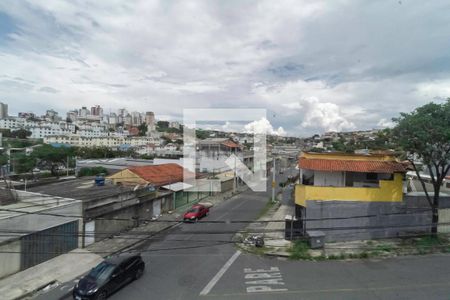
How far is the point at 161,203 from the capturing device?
2519cm

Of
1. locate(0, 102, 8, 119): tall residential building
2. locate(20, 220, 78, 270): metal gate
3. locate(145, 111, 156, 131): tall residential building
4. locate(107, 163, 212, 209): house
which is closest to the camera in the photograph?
locate(20, 220, 78, 270): metal gate

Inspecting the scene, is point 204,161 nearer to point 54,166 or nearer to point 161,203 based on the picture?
point 161,203

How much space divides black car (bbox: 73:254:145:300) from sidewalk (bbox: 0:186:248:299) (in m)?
1.35

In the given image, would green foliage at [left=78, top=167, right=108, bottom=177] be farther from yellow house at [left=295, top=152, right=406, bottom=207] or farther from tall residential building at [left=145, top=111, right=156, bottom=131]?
tall residential building at [left=145, top=111, right=156, bottom=131]

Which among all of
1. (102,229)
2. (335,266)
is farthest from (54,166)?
(335,266)

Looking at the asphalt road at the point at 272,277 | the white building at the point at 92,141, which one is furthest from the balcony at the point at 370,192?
the white building at the point at 92,141

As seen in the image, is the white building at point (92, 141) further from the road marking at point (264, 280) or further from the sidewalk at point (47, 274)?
the road marking at point (264, 280)

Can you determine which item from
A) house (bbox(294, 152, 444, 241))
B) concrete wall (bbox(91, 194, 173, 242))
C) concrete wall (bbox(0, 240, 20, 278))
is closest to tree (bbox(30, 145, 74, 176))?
concrete wall (bbox(91, 194, 173, 242))

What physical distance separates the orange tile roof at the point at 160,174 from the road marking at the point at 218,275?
39.6ft

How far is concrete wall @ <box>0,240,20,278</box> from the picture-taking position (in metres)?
12.7

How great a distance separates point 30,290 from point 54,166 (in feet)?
155

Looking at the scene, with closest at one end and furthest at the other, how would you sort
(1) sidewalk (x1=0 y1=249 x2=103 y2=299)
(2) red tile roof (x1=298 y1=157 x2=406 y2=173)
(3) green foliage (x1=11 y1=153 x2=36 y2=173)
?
(1) sidewalk (x1=0 y1=249 x2=103 y2=299) < (2) red tile roof (x1=298 y1=157 x2=406 y2=173) < (3) green foliage (x1=11 y1=153 x2=36 y2=173)

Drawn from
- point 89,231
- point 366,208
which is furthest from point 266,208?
point 89,231

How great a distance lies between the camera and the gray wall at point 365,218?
18.5m
